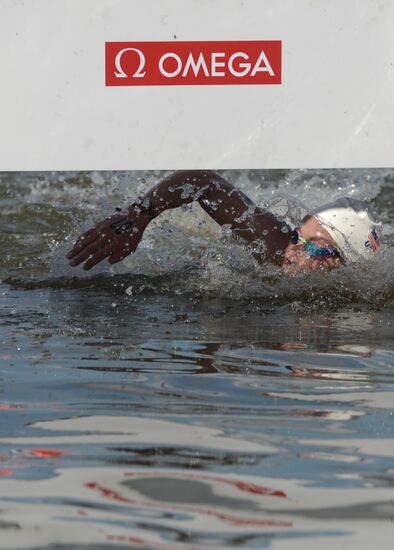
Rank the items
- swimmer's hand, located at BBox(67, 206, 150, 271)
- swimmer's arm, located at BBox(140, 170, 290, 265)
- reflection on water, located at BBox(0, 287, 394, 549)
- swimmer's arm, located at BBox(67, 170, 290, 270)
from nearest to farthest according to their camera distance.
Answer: reflection on water, located at BBox(0, 287, 394, 549), swimmer's hand, located at BBox(67, 206, 150, 271), swimmer's arm, located at BBox(67, 170, 290, 270), swimmer's arm, located at BBox(140, 170, 290, 265)

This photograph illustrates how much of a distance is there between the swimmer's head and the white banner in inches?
52.9

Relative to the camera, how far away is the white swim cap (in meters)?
5.86

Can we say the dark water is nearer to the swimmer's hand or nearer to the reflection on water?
the reflection on water

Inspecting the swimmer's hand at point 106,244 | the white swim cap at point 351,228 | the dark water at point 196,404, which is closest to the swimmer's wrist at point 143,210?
the swimmer's hand at point 106,244

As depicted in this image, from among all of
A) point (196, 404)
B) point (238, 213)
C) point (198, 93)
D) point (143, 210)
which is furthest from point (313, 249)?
point (196, 404)

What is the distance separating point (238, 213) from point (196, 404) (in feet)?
8.25

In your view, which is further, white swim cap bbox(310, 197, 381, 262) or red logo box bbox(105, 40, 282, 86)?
white swim cap bbox(310, 197, 381, 262)

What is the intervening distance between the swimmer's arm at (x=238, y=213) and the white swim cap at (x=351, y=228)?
0.74ft

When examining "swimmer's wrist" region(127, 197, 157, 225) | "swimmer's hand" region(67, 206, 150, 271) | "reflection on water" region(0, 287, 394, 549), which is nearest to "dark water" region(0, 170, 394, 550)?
"reflection on water" region(0, 287, 394, 549)

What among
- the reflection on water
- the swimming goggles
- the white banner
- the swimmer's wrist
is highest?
the white banner

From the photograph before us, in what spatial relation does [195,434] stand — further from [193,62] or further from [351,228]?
[351,228]

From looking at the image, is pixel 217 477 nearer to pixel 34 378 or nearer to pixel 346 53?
pixel 34 378

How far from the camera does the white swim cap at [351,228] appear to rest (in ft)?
19.2

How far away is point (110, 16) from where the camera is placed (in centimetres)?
438
